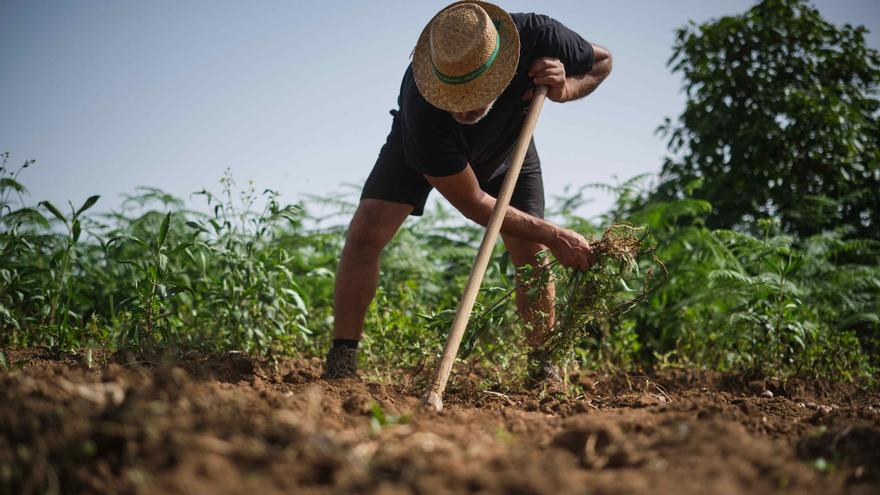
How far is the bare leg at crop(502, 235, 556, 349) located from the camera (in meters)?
2.95

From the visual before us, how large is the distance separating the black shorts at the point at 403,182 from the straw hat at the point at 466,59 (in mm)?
540

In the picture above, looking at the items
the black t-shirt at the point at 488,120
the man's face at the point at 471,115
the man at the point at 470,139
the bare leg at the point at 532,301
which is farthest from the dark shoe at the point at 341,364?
the man's face at the point at 471,115

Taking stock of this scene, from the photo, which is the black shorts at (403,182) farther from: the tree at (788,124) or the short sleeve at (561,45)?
the tree at (788,124)

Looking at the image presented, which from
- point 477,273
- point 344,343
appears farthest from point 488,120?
point 344,343

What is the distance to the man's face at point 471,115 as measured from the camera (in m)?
2.66

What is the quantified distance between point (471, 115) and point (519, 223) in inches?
20.5

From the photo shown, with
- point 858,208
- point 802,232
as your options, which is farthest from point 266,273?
point 858,208

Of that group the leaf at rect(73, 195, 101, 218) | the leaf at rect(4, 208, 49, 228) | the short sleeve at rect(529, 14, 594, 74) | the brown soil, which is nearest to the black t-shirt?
the short sleeve at rect(529, 14, 594, 74)

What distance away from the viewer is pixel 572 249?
9.16 ft

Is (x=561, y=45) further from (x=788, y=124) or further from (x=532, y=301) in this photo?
(x=788, y=124)

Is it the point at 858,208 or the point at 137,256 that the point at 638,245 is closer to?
the point at 137,256

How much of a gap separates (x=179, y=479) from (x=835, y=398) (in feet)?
10.8

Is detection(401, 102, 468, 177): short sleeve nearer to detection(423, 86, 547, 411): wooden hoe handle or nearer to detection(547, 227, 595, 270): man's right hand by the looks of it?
detection(423, 86, 547, 411): wooden hoe handle

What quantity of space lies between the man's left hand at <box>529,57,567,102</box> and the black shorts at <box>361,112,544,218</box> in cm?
51
